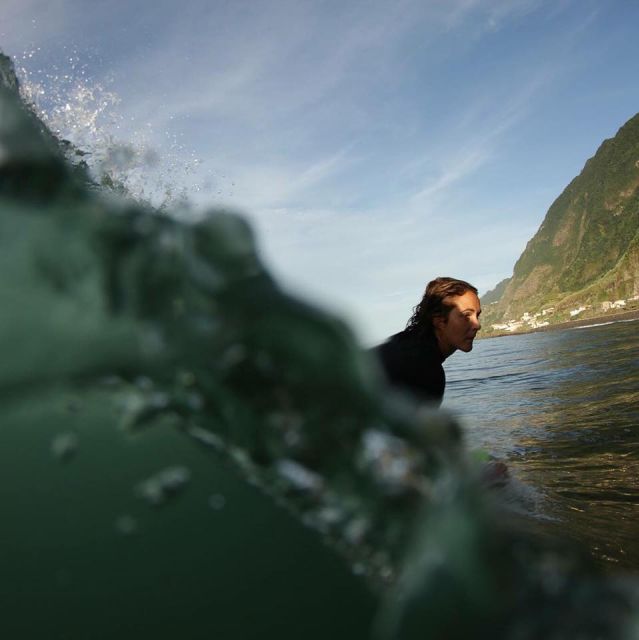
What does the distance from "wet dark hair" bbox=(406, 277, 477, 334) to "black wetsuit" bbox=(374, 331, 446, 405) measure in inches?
5.3

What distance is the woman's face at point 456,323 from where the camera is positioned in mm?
4180

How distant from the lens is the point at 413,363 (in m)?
3.86

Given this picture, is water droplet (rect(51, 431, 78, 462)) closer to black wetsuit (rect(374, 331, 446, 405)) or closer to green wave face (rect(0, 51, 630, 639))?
green wave face (rect(0, 51, 630, 639))

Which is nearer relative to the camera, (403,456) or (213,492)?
(403,456)

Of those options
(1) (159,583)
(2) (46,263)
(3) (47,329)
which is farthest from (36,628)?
(2) (46,263)

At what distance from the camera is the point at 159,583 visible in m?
1.09

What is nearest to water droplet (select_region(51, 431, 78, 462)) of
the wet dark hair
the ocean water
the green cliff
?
the ocean water

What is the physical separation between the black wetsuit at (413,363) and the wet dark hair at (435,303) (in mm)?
135

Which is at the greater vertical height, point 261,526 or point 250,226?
point 250,226

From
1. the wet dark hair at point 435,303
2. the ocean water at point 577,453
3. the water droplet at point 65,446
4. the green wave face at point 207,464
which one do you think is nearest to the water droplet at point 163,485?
the green wave face at point 207,464

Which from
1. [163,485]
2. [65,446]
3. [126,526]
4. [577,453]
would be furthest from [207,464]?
[577,453]

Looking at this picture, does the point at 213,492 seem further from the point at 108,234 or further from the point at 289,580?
the point at 108,234

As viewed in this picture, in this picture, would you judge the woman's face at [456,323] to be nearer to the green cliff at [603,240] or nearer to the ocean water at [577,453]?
the ocean water at [577,453]

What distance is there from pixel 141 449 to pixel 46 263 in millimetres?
461
